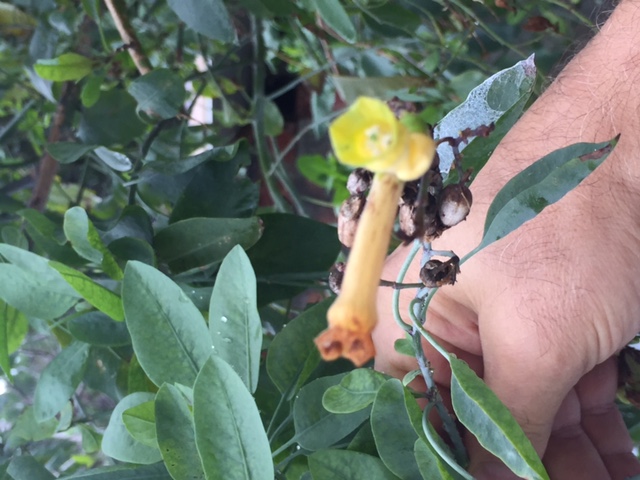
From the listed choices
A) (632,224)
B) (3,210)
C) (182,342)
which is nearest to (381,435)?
(182,342)

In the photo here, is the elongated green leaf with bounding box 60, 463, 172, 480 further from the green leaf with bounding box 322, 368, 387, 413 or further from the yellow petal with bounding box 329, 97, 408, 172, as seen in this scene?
the yellow petal with bounding box 329, 97, 408, 172

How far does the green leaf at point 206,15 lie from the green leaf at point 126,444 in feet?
0.89

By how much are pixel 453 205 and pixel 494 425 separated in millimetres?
101

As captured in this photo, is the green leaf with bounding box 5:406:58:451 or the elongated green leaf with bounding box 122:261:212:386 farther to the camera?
the green leaf with bounding box 5:406:58:451

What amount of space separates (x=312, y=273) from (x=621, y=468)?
1.03 feet

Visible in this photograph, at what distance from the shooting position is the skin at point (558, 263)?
383 millimetres

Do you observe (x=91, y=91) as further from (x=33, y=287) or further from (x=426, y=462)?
(x=426, y=462)

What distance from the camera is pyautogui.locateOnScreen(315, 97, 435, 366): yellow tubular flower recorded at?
15 centimetres

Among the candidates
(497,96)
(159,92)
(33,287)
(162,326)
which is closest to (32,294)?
(33,287)

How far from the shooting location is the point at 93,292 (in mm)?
367

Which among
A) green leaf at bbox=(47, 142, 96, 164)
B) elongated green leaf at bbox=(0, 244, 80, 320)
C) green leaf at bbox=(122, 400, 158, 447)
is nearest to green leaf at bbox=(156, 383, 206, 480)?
green leaf at bbox=(122, 400, 158, 447)

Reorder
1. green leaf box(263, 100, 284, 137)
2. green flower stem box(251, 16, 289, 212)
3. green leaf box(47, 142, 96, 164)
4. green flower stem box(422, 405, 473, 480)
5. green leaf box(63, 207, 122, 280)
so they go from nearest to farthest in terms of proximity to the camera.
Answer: green flower stem box(422, 405, 473, 480), green leaf box(63, 207, 122, 280), green leaf box(47, 142, 96, 164), green flower stem box(251, 16, 289, 212), green leaf box(263, 100, 284, 137)

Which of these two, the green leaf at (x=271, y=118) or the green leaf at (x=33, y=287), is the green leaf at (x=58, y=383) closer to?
the green leaf at (x=33, y=287)

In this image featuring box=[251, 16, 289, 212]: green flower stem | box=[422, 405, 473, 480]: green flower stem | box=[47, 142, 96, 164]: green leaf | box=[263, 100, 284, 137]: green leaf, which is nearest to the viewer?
box=[422, 405, 473, 480]: green flower stem
